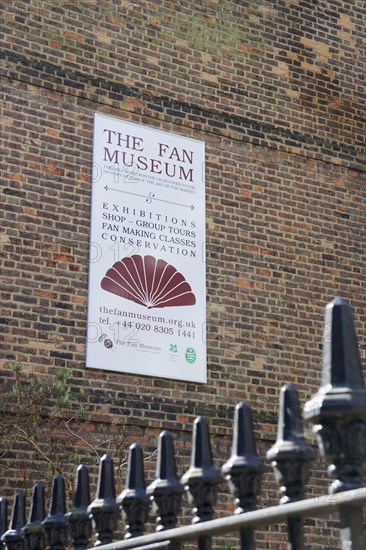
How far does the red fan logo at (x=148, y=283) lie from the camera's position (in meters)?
8.72

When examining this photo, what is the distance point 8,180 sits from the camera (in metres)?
8.46

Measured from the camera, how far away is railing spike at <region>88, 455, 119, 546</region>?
2.52 m

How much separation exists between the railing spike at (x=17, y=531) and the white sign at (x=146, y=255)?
5.25 metres

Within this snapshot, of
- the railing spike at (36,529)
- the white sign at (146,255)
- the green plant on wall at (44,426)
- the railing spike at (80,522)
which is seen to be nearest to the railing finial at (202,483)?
the railing spike at (80,522)

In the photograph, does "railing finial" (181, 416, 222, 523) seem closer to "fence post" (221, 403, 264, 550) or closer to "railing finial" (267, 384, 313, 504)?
"fence post" (221, 403, 264, 550)

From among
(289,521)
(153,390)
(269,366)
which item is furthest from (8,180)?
(289,521)

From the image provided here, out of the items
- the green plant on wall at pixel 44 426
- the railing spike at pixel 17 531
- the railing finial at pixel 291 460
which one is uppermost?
the green plant on wall at pixel 44 426

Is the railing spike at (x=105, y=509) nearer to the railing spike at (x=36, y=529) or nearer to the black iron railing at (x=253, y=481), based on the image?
the black iron railing at (x=253, y=481)

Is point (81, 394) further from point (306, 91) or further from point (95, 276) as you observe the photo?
point (306, 91)

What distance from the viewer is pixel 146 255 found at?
8945 millimetres

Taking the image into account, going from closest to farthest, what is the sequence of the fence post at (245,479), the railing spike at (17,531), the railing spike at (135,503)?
1. the fence post at (245,479)
2. the railing spike at (135,503)
3. the railing spike at (17,531)

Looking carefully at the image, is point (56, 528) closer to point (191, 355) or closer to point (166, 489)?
point (166, 489)

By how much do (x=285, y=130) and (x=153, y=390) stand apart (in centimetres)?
330

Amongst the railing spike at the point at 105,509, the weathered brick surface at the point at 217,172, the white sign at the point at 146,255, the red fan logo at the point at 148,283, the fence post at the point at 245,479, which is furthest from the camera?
the red fan logo at the point at 148,283
